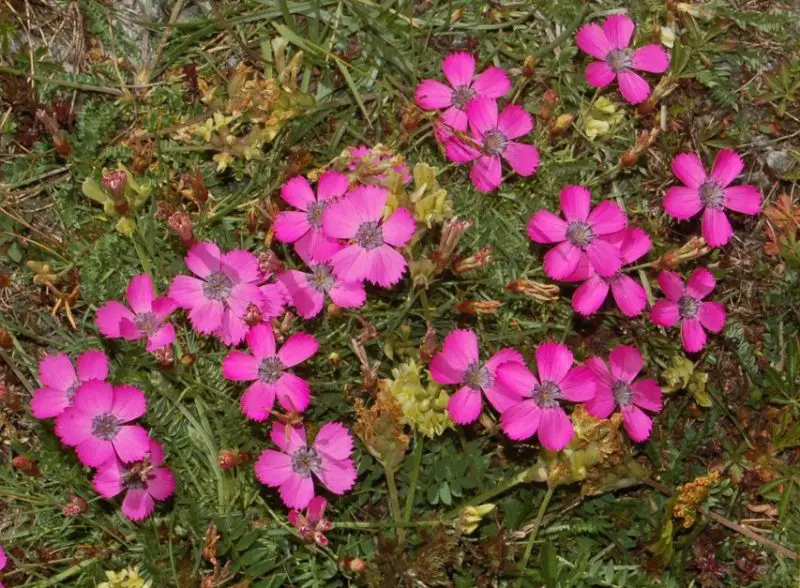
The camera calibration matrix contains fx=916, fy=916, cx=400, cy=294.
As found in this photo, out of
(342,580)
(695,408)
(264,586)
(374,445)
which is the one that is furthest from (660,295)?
(264,586)

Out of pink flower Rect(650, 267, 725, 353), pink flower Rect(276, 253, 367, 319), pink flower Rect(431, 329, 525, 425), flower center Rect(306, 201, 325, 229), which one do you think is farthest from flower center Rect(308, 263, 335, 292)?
pink flower Rect(650, 267, 725, 353)

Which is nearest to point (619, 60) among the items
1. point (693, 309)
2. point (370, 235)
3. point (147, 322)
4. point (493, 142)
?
point (493, 142)

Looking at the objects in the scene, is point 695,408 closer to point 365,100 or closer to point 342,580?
point 342,580

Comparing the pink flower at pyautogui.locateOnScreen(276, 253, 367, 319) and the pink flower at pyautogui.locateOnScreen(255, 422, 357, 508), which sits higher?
the pink flower at pyautogui.locateOnScreen(276, 253, 367, 319)

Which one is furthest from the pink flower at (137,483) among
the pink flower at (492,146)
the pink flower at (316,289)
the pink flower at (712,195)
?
the pink flower at (712,195)

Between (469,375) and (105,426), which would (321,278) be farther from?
(105,426)

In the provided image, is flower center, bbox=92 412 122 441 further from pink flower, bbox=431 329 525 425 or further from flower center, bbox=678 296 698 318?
flower center, bbox=678 296 698 318
